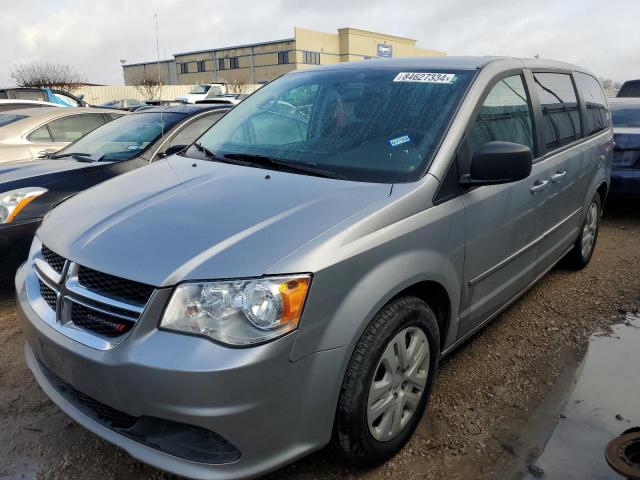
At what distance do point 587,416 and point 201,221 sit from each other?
7.17ft

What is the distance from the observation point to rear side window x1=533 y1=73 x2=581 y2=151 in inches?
137

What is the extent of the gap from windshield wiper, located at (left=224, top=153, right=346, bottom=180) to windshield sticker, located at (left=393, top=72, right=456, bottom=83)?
0.81 m

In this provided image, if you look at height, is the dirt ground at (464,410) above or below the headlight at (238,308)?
below

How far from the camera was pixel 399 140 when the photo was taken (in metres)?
2.59

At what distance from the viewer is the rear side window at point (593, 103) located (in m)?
4.30

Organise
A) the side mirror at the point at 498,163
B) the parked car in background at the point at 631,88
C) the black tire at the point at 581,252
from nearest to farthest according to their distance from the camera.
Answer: the side mirror at the point at 498,163, the black tire at the point at 581,252, the parked car in background at the point at 631,88

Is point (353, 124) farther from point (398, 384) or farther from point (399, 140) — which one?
point (398, 384)

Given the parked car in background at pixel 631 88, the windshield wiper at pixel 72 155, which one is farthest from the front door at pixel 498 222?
the parked car in background at pixel 631 88

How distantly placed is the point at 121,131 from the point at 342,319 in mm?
4000

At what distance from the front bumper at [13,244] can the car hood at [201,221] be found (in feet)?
4.33

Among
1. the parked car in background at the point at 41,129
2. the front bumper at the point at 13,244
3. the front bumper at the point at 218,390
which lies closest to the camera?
the front bumper at the point at 218,390

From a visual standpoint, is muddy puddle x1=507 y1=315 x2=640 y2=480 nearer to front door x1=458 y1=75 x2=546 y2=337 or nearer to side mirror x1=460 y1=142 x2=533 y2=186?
front door x1=458 y1=75 x2=546 y2=337

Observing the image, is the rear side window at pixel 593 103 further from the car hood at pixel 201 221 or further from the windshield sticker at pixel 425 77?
the car hood at pixel 201 221

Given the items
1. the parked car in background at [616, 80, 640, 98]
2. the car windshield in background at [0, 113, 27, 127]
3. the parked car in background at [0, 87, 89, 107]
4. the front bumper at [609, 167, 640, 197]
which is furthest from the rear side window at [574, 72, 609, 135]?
the parked car in background at [0, 87, 89, 107]
